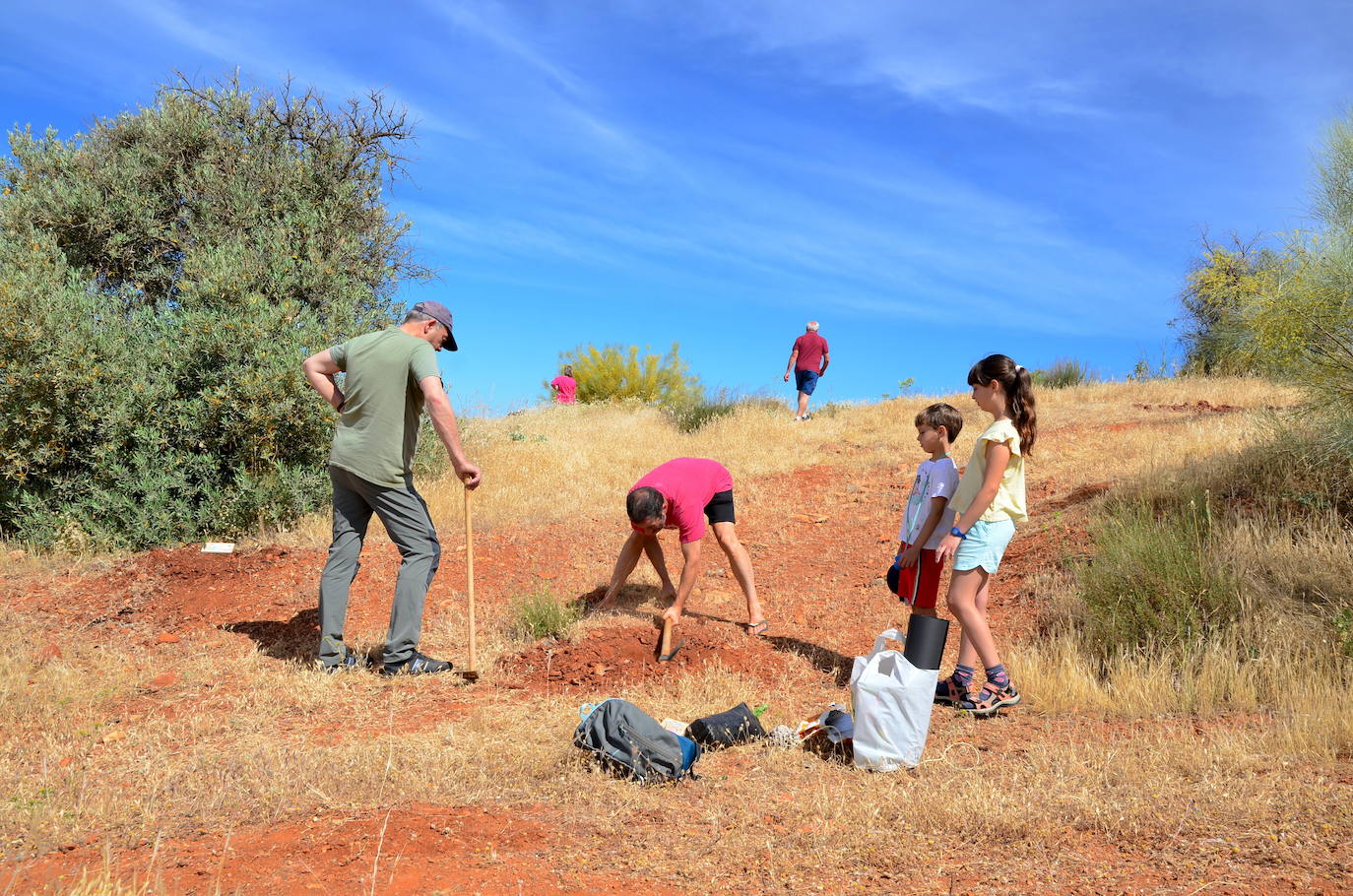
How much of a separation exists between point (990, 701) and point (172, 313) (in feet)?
30.2

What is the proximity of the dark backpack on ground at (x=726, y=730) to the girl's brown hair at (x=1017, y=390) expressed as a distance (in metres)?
1.99

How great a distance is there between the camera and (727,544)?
21.5ft

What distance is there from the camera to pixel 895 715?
4258 mm

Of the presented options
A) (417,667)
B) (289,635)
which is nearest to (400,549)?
(417,667)

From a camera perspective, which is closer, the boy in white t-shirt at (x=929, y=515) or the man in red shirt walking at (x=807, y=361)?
the boy in white t-shirt at (x=929, y=515)

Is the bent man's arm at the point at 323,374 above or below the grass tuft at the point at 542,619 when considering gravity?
above

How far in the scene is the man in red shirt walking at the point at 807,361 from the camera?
54.7ft

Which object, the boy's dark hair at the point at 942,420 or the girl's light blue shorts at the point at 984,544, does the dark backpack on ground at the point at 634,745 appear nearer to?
the girl's light blue shorts at the point at 984,544

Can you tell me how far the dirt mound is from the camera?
575 centimetres

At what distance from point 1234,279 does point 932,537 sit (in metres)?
8.30

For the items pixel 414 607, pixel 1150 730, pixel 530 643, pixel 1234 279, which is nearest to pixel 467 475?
pixel 414 607

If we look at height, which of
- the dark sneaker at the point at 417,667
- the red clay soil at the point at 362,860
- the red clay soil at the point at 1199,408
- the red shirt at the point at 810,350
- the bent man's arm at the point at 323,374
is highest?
the red shirt at the point at 810,350

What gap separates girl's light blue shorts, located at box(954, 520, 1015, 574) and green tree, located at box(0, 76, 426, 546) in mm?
7448

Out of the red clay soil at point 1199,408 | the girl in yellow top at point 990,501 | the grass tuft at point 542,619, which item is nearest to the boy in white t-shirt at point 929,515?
the girl in yellow top at point 990,501
